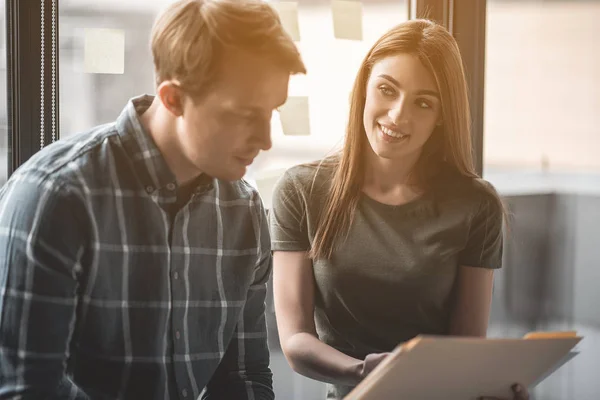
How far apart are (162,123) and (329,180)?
18.6 inches

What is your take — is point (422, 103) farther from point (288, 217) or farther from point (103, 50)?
point (103, 50)

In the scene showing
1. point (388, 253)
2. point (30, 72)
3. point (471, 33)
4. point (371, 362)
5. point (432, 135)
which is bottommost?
point (371, 362)

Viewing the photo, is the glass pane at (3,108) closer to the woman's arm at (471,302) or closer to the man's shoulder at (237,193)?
the man's shoulder at (237,193)

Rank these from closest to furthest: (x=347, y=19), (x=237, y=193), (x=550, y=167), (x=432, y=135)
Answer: (x=237, y=193), (x=432, y=135), (x=347, y=19), (x=550, y=167)

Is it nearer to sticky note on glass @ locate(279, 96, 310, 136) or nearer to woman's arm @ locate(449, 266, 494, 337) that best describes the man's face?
sticky note on glass @ locate(279, 96, 310, 136)

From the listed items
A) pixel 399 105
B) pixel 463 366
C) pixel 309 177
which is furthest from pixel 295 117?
pixel 463 366

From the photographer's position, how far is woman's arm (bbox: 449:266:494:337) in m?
1.48

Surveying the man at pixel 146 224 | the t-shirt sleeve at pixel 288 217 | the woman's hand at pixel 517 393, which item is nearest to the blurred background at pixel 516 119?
the t-shirt sleeve at pixel 288 217

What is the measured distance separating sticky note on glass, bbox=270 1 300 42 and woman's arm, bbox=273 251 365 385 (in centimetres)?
48

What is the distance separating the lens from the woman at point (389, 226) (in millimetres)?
1435

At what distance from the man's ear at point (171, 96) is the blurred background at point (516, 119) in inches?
17.8

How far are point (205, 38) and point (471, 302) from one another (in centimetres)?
76

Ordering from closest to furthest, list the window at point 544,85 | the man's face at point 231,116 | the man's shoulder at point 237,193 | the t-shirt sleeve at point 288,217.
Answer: the man's face at point 231,116 → the man's shoulder at point 237,193 → the t-shirt sleeve at point 288,217 → the window at point 544,85

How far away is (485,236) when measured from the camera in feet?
4.89
